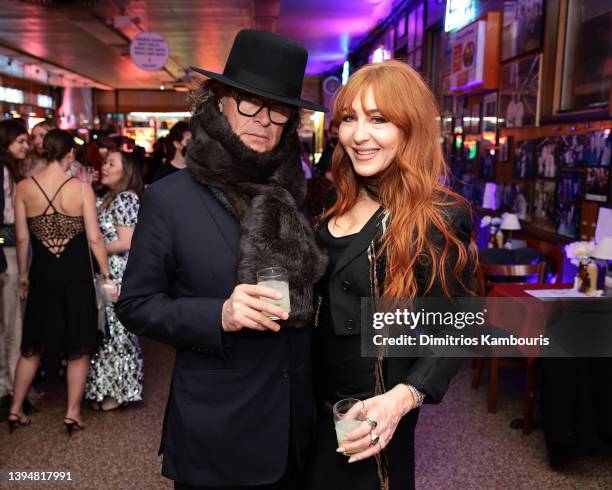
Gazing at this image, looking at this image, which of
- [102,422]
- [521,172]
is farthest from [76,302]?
[521,172]

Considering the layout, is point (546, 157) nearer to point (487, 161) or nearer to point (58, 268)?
point (487, 161)

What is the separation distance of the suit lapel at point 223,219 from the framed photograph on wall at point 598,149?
343 cm

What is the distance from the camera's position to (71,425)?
369 cm

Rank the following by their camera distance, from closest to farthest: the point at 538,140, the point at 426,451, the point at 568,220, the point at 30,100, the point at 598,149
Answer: the point at 426,451
the point at 598,149
the point at 568,220
the point at 538,140
the point at 30,100

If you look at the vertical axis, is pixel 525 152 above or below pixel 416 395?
above

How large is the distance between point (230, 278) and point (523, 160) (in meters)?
4.64

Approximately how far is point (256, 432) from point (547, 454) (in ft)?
8.13

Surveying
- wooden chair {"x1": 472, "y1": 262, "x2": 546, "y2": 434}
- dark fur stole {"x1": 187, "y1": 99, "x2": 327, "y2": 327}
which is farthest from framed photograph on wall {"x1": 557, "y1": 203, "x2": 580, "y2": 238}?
dark fur stole {"x1": 187, "y1": 99, "x2": 327, "y2": 327}

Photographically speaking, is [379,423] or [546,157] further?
[546,157]

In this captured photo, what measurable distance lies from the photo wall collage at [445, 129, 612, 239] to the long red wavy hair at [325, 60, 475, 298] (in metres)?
2.31

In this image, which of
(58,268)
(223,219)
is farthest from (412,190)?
(58,268)

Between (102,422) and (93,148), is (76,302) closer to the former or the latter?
(102,422)

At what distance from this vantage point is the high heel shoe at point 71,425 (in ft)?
12.1

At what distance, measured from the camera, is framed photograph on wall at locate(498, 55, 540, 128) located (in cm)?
519
